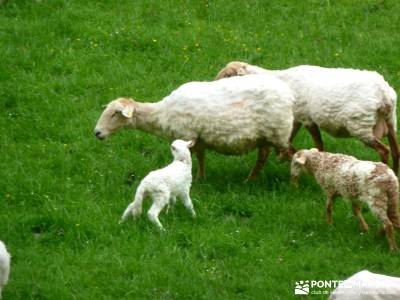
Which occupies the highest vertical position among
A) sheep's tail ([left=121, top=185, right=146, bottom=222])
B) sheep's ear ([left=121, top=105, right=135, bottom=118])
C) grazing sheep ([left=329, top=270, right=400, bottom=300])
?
grazing sheep ([left=329, top=270, right=400, bottom=300])

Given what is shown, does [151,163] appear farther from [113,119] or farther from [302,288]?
[302,288]

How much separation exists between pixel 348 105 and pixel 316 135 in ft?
3.28

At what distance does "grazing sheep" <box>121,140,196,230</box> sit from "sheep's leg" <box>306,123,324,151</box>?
2.20 meters

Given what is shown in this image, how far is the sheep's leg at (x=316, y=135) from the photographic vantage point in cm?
1338

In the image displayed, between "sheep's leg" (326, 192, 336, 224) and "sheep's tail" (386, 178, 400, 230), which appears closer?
"sheep's tail" (386, 178, 400, 230)

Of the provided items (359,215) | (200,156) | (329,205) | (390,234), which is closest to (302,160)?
(329,205)

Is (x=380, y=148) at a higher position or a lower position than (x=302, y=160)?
lower

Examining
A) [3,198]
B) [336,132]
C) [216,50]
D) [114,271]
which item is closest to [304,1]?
[216,50]

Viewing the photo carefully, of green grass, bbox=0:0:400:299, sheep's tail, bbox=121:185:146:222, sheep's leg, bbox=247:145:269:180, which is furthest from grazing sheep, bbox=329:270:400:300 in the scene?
sheep's leg, bbox=247:145:269:180

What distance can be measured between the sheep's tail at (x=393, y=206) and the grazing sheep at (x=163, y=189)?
2082mm

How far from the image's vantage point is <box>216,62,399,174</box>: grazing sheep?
12.5 metres

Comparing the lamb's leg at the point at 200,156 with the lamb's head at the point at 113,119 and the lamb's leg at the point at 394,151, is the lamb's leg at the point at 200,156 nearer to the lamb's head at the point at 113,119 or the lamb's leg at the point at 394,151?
the lamb's head at the point at 113,119

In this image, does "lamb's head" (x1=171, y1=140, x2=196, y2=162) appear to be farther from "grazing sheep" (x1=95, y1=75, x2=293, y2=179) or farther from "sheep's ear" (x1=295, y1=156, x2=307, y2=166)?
"sheep's ear" (x1=295, y1=156, x2=307, y2=166)

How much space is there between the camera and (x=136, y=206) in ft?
37.7
